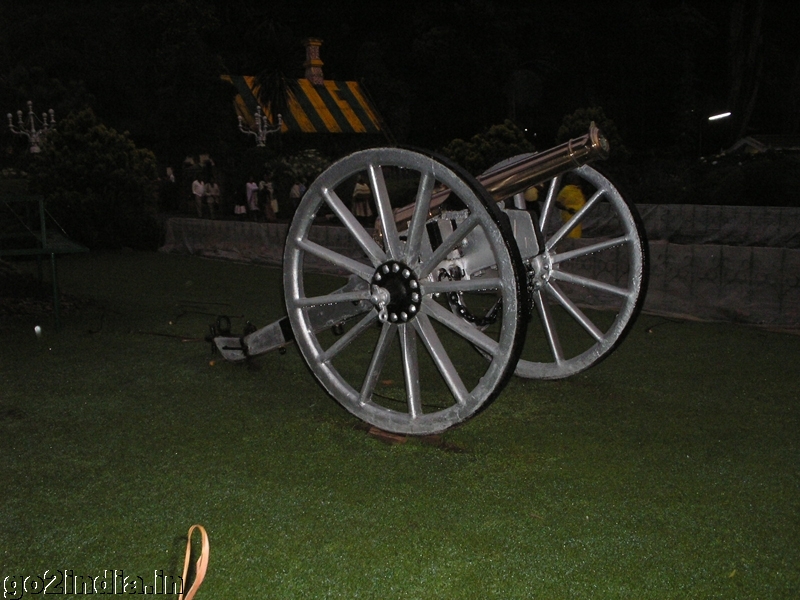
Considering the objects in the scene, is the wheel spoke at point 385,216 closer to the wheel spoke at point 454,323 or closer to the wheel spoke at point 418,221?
the wheel spoke at point 418,221

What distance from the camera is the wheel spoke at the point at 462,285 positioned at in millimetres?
4094

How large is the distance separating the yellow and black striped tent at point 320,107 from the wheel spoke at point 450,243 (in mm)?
25583

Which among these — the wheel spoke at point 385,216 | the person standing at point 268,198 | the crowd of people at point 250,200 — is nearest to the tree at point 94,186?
the crowd of people at point 250,200

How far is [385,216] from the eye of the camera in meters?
4.45

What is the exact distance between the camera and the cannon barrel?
4.69 m

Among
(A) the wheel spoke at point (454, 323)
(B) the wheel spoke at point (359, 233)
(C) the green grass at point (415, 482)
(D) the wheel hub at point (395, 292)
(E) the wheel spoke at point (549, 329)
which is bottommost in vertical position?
(C) the green grass at point (415, 482)

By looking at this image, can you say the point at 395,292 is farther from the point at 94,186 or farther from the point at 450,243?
the point at 94,186

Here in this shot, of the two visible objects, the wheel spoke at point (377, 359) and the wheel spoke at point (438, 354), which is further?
the wheel spoke at point (377, 359)

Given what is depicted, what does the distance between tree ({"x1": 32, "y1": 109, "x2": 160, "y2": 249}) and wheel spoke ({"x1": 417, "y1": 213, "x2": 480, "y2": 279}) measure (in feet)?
39.1

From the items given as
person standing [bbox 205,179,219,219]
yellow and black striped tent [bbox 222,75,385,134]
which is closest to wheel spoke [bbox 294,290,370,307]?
person standing [bbox 205,179,219,219]

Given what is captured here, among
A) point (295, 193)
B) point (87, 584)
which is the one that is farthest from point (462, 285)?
point (295, 193)

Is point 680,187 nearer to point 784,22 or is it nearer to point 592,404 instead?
point 592,404

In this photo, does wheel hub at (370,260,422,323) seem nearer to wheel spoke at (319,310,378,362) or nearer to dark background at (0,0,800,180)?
wheel spoke at (319,310,378,362)

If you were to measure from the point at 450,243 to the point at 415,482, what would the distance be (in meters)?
1.16
